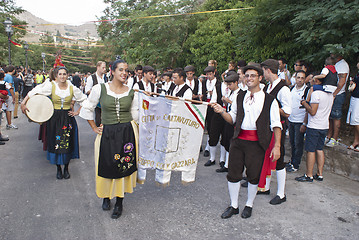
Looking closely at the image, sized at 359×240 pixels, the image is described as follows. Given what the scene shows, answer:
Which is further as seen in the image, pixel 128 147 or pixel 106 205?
pixel 106 205

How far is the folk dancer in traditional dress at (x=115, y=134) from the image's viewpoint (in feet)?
12.8

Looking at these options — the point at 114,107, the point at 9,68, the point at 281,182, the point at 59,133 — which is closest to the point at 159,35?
the point at 9,68

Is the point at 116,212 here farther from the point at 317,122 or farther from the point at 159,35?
the point at 159,35

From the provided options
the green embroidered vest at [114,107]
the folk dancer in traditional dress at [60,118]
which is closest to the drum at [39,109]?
the folk dancer in traditional dress at [60,118]

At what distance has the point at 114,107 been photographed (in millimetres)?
3877

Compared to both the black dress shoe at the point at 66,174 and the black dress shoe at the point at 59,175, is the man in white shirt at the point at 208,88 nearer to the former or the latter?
the black dress shoe at the point at 66,174

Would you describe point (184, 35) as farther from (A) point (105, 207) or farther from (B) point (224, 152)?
(A) point (105, 207)

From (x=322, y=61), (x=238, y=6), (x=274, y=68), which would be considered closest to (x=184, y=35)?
(x=238, y=6)

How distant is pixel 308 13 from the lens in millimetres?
6879

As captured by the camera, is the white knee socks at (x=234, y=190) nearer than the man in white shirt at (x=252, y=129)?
No

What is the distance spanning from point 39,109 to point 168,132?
2.83 metres

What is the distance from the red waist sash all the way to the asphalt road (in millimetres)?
1149

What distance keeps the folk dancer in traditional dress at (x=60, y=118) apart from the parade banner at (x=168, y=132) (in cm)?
206

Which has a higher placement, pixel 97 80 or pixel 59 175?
pixel 97 80
